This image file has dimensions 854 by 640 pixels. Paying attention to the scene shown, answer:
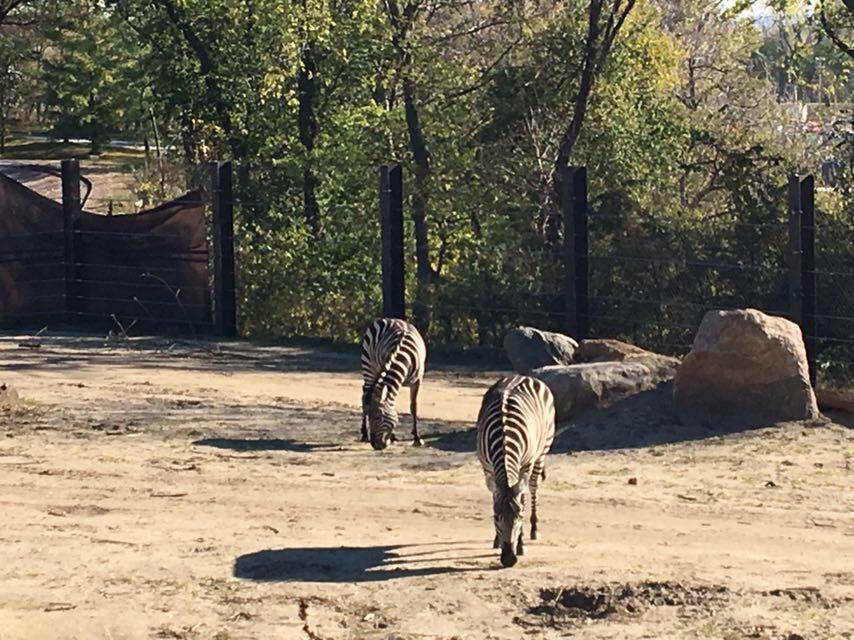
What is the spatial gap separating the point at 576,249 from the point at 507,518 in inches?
346

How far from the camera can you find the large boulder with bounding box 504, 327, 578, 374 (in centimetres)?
1555

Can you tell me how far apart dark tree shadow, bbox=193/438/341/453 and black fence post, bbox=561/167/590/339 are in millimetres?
4957

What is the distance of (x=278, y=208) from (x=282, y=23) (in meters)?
5.13

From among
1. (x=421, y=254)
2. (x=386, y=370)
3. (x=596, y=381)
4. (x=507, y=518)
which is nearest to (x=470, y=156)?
(x=421, y=254)

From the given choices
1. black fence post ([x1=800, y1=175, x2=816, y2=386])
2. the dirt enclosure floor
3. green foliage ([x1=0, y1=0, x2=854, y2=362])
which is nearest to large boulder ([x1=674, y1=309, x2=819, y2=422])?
the dirt enclosure floor

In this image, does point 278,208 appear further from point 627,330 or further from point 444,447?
point 444,447

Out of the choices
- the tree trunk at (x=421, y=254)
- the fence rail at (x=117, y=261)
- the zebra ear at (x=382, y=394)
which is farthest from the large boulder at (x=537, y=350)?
the fence rail at (x=117, y=261)

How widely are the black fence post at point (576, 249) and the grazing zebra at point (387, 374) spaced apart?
4.24 meters

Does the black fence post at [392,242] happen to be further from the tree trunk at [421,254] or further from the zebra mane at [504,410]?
the zebra mane at [504,410]

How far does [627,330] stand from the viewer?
58.5ft

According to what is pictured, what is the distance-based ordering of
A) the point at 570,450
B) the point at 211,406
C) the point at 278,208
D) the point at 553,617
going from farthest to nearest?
the point at 278,208
the point at 211,406
the point at 570,450
the point at 553,617

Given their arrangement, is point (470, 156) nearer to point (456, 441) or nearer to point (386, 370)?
point (456, 441)

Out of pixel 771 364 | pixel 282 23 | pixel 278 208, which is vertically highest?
pixel 282 23

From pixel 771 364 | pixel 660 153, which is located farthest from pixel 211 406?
pixel 660 153
